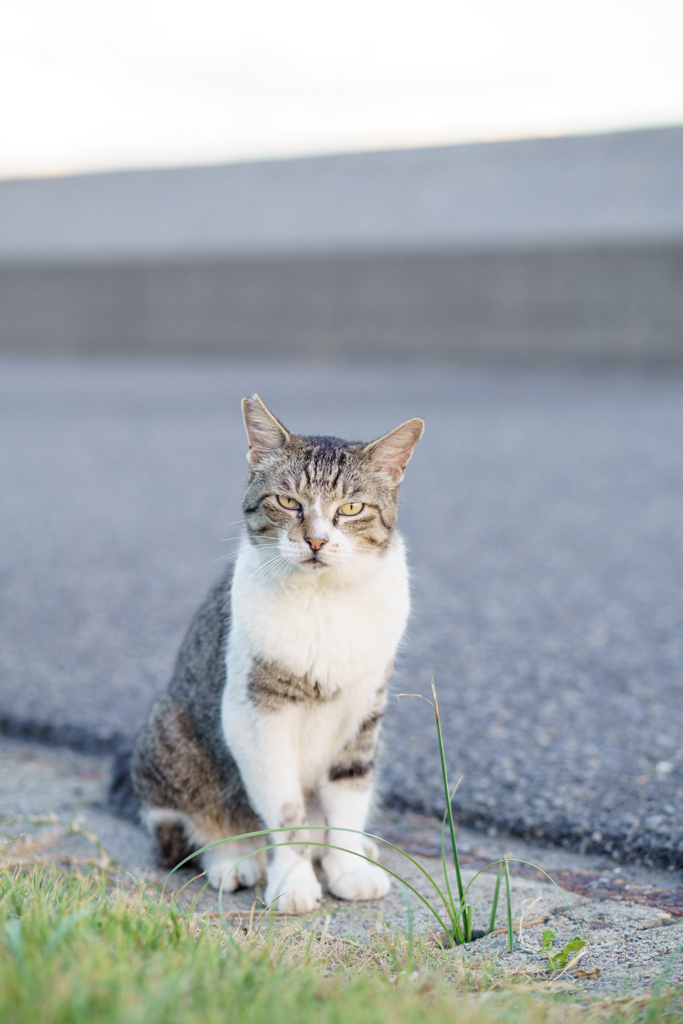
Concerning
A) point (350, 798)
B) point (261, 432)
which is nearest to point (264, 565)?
point (261, 432)

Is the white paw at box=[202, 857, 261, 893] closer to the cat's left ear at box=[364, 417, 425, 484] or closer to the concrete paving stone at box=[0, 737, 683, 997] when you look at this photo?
the concrete paving stone at box=[0, 737, 683, 997]

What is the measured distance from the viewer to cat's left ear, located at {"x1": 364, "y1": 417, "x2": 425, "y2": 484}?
7.91 ft

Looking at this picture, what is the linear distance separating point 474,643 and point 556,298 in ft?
29.8

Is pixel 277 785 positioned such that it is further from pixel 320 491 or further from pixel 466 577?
pixel 466 577

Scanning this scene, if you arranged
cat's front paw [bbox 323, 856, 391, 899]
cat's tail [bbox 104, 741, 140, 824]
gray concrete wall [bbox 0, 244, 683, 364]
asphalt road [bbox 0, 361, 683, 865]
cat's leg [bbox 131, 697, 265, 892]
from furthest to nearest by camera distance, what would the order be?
1. gray concrete wall [bbox 0, 244, 683, 364]
2. asphalt road [bbox 0, 361, 683, 865]
3. cat's tail [bbox 104, 741, 140, 824]
4. cat's leg [bbox 131, 697, 265, 892]
5. cat's front paw [bbox 323, 856, 391, 899]

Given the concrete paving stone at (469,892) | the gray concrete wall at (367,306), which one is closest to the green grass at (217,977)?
the concrete paving stone at (469,892)

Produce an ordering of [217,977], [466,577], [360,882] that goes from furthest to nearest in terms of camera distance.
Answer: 1. [466,577]
2. [360,882]
3. [217,977]

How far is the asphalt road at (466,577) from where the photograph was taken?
3041 mm

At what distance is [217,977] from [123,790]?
4.74 ft

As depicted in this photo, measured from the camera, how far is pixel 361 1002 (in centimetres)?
143

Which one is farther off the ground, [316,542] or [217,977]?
[316,542]

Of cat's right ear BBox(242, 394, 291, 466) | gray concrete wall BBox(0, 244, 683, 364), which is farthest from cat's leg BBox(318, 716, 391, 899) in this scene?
gray concrete wall BBox(0, 244, 683, 364)

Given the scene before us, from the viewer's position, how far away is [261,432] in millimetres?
2480

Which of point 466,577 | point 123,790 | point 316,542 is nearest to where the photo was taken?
point 316,542
